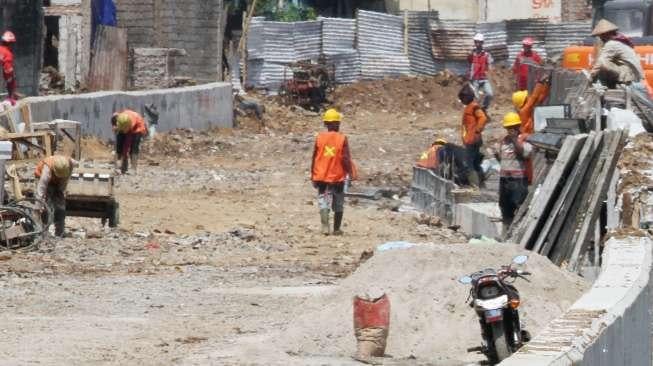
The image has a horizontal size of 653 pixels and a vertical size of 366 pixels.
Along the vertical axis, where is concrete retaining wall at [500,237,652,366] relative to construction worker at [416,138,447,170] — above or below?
above

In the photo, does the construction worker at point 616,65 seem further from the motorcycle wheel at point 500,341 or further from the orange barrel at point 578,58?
the motorcycle wheel at point 500,341

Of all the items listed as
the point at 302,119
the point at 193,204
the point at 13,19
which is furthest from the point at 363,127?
the point at 193,204

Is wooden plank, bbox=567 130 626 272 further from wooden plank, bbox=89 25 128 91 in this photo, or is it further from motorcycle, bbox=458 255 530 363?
wooden plank, bbox=89 25 128 91

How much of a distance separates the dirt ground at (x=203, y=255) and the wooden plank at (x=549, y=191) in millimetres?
1681

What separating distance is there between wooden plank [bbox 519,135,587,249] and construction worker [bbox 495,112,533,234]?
249 centimetres

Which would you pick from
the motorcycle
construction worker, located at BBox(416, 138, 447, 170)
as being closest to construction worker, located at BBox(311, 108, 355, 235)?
construction worker, located at BBox(416, 138, 447, 170)

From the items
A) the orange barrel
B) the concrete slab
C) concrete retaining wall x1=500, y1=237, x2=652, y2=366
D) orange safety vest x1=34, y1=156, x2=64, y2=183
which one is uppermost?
concrete retaining wall x1=500, y1=237, x2=652, y2=366

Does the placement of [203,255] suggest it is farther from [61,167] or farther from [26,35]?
[26,35]

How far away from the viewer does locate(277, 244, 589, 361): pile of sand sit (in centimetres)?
1255

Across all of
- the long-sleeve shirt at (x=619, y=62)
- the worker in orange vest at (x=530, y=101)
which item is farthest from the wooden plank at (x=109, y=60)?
the long-sleeve shirt at (x=619, y=62)

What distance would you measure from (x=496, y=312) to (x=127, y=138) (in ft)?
50.0

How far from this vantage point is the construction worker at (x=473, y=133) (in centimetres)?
2406

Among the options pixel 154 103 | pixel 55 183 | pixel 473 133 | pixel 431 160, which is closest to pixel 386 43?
pixel 154 103

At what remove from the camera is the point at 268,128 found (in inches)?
1382
